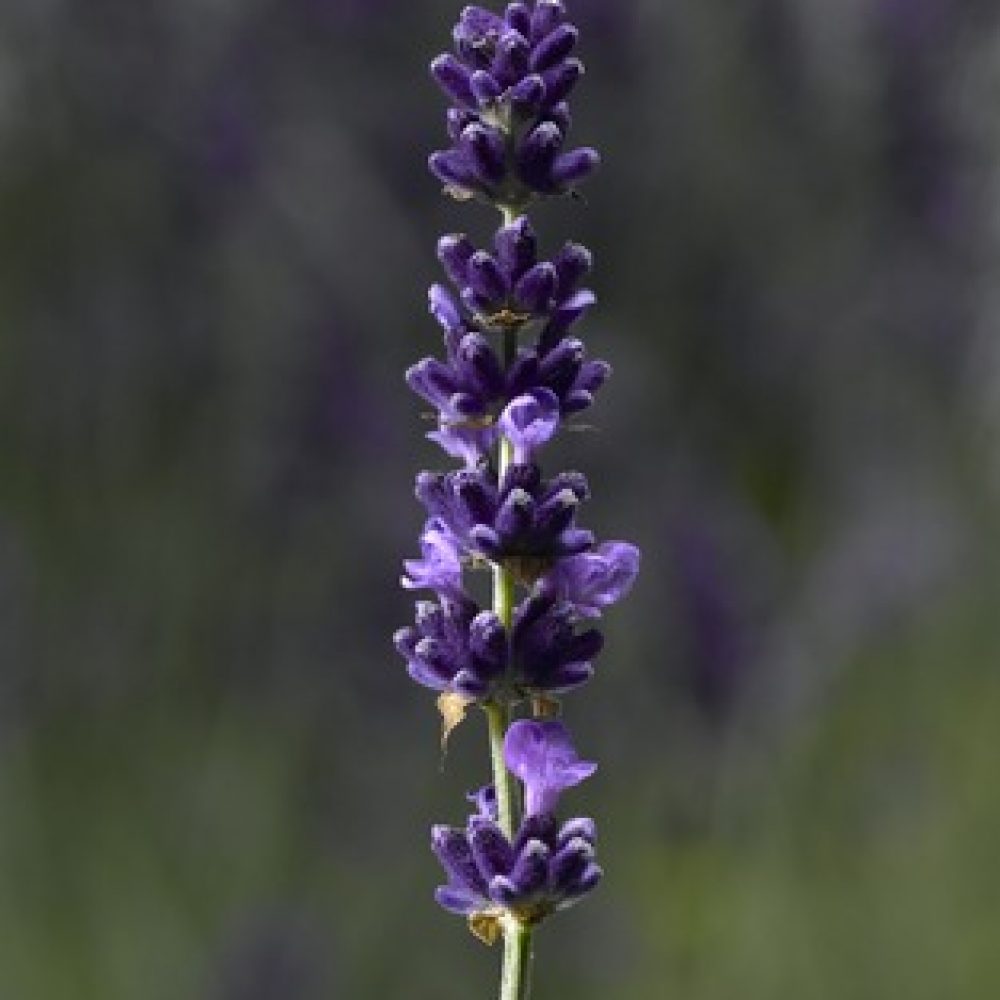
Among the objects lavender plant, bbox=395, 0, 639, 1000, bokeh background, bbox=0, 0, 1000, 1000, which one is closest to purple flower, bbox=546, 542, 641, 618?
lavender plant, bbox=395, 0, 639, 1000

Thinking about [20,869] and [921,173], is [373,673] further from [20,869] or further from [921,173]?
[921,173]

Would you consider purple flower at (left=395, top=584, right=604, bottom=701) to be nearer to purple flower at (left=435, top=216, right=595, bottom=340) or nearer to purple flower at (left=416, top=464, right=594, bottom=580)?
purple flower at (left=416, top=464, right=594, bottom=580)

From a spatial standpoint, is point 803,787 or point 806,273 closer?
point 803,787

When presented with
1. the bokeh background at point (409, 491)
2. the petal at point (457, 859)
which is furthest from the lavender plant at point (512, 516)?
the bokeh background at point (409, 491)

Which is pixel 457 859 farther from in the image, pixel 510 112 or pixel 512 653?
pixel 510 112

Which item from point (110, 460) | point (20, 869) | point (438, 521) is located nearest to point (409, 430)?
point (110, 460)

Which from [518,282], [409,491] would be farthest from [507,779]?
[409,491]

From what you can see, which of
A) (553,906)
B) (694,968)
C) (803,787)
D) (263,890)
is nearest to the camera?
(553,906)
